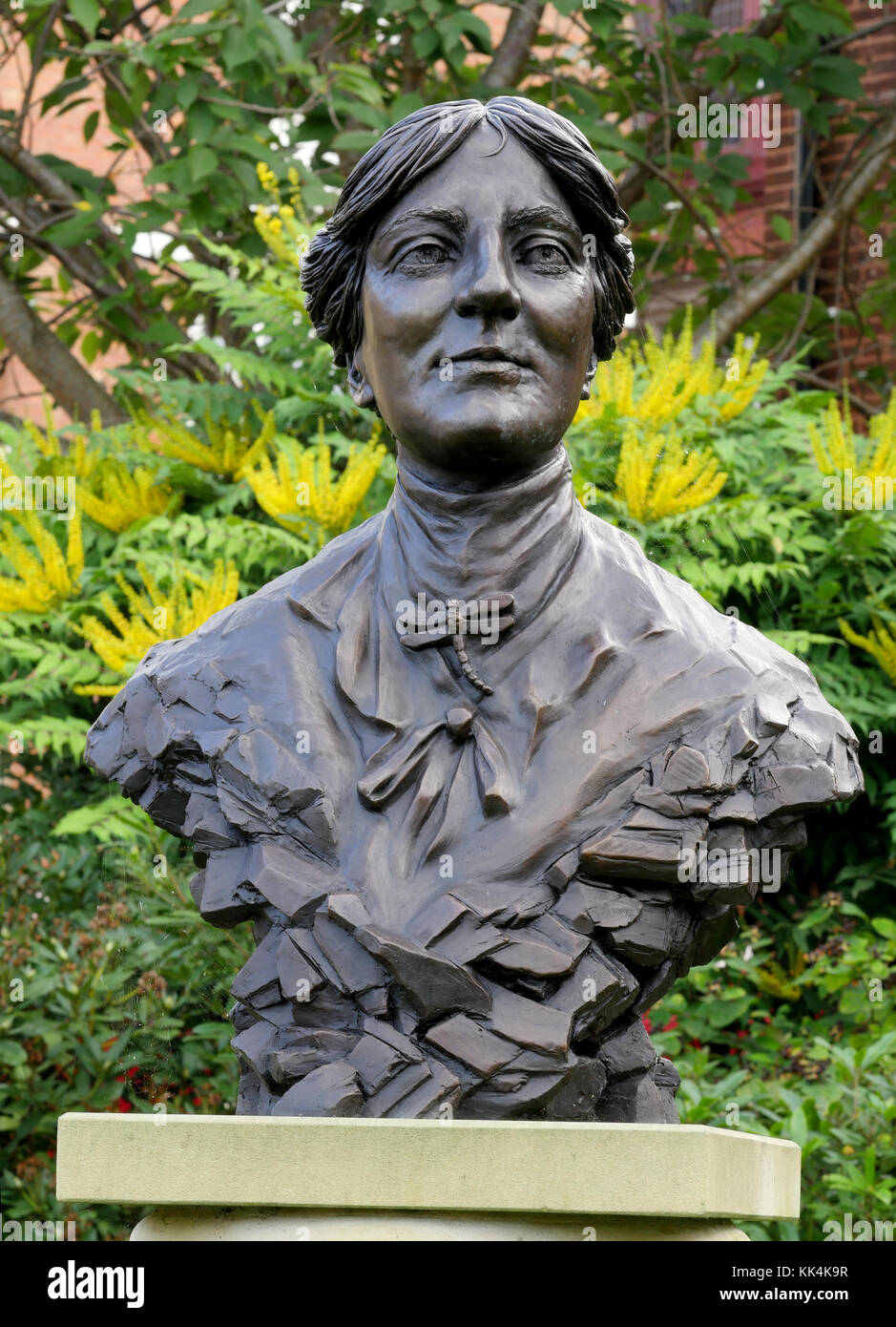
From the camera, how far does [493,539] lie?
3.45m

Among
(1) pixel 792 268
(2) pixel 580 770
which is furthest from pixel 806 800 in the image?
(1) pixel 792 268

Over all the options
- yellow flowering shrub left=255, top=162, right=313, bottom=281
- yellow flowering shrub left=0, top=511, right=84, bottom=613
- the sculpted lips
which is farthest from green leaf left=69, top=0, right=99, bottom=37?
the sculpted lips

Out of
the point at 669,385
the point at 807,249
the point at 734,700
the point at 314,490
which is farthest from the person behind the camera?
the point at 807,249

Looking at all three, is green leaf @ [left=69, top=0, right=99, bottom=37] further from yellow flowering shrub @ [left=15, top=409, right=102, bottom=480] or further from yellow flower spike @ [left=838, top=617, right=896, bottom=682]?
yellow flower spike @ [left=838, top=617, right=896, bottom=682]

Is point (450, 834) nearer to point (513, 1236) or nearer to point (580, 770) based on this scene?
point (580, 770)

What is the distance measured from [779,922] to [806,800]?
9.48 ft

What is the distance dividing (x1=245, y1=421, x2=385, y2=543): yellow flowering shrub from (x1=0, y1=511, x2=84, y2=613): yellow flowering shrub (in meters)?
0.68

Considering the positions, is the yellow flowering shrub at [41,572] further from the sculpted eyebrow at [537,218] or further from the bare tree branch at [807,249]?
the bare tree branch at [807,249]

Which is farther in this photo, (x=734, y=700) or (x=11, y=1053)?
(x=11, y=1053)

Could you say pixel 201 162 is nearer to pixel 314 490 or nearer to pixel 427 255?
pixel 314 490

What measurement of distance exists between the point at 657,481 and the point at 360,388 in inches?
83.0

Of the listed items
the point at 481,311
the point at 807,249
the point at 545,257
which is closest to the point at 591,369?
the point at 545,257

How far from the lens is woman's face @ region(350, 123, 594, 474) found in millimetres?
3279

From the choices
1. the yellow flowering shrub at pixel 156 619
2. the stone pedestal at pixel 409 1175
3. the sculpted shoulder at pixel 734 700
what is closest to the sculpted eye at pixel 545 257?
the sculpted shoulder at pixel 734 700
